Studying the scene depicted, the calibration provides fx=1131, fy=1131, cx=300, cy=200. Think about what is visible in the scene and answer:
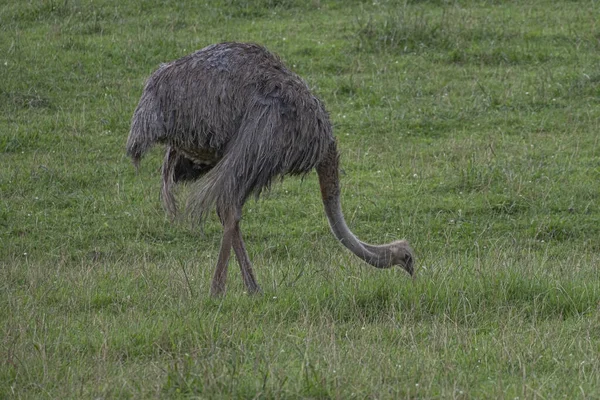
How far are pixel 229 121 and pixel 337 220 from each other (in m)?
1.17

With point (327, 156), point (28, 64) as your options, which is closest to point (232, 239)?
point (327, 156)

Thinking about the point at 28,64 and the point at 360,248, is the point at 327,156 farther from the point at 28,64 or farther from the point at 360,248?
the point at 28,64

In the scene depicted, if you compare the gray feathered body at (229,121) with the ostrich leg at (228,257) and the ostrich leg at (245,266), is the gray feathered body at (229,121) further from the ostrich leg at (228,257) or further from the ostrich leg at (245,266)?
the ostrich leg at (245,266)

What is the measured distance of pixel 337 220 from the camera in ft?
26.1

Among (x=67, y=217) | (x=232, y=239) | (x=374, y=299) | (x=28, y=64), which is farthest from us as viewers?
(x=28, y=64)

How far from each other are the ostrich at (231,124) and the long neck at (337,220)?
320mm

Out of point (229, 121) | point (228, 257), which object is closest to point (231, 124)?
point (229, 121)

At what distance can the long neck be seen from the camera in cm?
787

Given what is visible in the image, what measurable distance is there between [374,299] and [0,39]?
28.2ft

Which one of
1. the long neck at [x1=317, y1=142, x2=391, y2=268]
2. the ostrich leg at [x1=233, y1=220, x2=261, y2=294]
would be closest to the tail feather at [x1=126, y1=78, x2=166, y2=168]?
the ostrich leg at [x1=233, y1=220, x2=261, y2=294]

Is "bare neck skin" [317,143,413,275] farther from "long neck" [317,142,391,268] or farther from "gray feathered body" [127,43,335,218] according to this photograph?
"gray feathered body" [127,43,335,218]

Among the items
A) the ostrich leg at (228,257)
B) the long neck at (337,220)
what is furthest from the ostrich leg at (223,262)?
the long neck at (337,220)

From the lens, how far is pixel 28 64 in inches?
522

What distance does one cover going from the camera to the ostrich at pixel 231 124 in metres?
7.26
